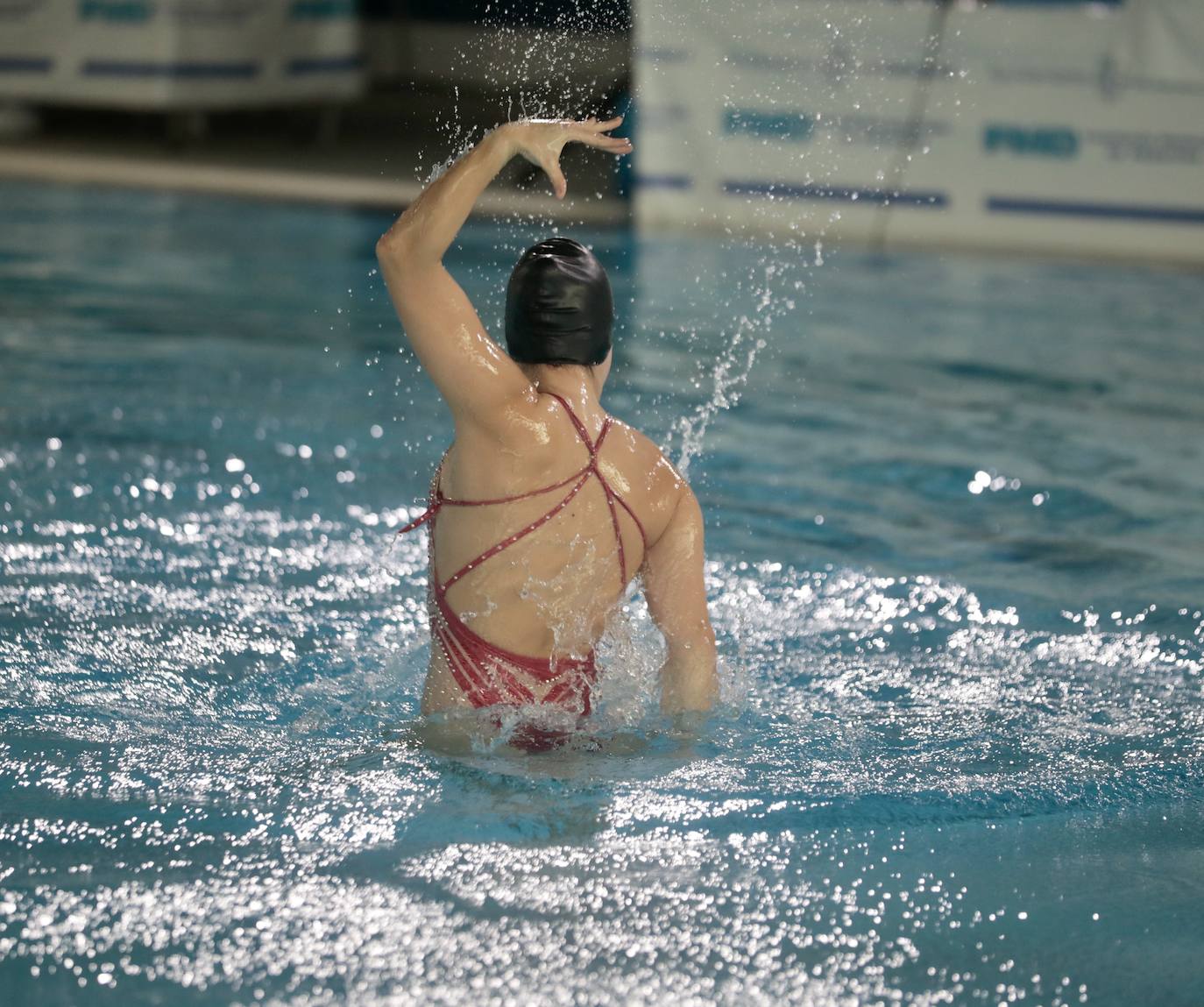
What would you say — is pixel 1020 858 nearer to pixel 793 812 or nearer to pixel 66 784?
pixel 793 812

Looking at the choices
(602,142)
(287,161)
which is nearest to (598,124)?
(602,142)

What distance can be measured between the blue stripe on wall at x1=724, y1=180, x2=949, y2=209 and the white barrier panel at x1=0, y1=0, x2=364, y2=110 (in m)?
5.42

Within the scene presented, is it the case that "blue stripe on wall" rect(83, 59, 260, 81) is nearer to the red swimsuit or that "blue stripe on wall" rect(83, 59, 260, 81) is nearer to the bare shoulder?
the red swimsuit

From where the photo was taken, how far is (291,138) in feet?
49.0

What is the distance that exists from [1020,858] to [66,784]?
74.1 inches

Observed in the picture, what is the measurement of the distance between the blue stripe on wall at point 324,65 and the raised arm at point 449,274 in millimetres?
12439

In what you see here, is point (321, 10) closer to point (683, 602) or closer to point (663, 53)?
point (663, 53)

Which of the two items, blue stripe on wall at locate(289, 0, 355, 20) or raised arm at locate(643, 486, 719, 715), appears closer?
raised arm at locate(643, 486, 719, 715)

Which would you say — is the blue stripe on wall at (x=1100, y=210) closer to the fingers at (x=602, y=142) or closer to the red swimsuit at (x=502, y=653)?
the red swimsuit at (x=502, y=653)

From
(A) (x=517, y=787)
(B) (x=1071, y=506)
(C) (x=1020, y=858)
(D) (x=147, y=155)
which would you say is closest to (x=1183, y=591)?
(B) (x=1071, y=506)

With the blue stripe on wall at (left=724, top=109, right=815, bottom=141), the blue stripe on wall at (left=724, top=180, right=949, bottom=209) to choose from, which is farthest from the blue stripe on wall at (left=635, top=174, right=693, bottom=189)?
the blue stripe on wall at (left=724, top=109, right=815, bottom=141)

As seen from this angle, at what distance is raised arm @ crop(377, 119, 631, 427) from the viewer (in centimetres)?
255

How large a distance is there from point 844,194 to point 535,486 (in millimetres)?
8547

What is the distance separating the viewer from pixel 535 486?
2.79 metres
